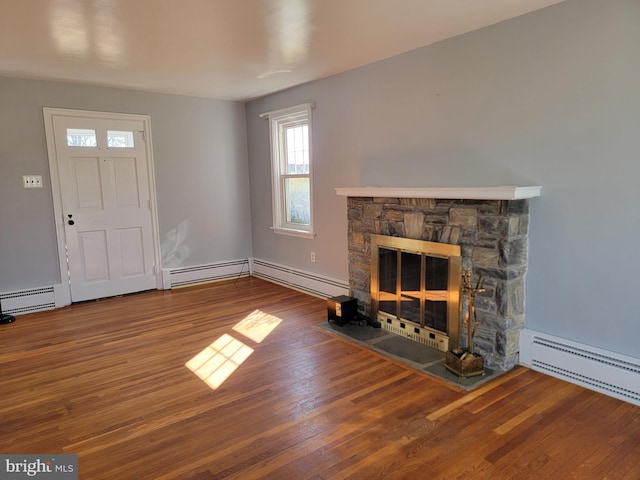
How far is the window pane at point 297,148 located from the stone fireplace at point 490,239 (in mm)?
1817

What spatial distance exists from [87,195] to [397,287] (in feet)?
11.4

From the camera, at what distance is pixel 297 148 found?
4.98 m

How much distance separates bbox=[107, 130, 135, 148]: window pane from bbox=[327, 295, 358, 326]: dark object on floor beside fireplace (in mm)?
2970

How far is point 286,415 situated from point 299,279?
271cm

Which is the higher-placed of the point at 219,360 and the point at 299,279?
the point at 299,279

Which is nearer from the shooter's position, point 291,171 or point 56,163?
point 56,163

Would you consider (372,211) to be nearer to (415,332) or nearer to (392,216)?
(392,216)

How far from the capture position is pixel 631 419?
2.25 metres

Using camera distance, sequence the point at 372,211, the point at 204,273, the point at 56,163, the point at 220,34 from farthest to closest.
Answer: the point at 204,273, the point at 56,163, the point at 372,211, the point at 220,34

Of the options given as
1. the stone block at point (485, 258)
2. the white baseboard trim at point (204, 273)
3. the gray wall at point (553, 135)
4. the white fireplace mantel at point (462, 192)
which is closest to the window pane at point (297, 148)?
the gray wall at point (553, 135)

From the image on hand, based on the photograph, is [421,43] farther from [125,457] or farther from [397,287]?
[125,457]

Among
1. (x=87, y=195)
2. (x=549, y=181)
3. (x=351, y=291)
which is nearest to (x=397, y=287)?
(x=351, y=291)

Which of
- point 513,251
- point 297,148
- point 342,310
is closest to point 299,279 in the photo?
point 342,310

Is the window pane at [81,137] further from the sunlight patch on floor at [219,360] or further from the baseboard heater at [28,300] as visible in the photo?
the sunlight patch on floor at [219,360]
